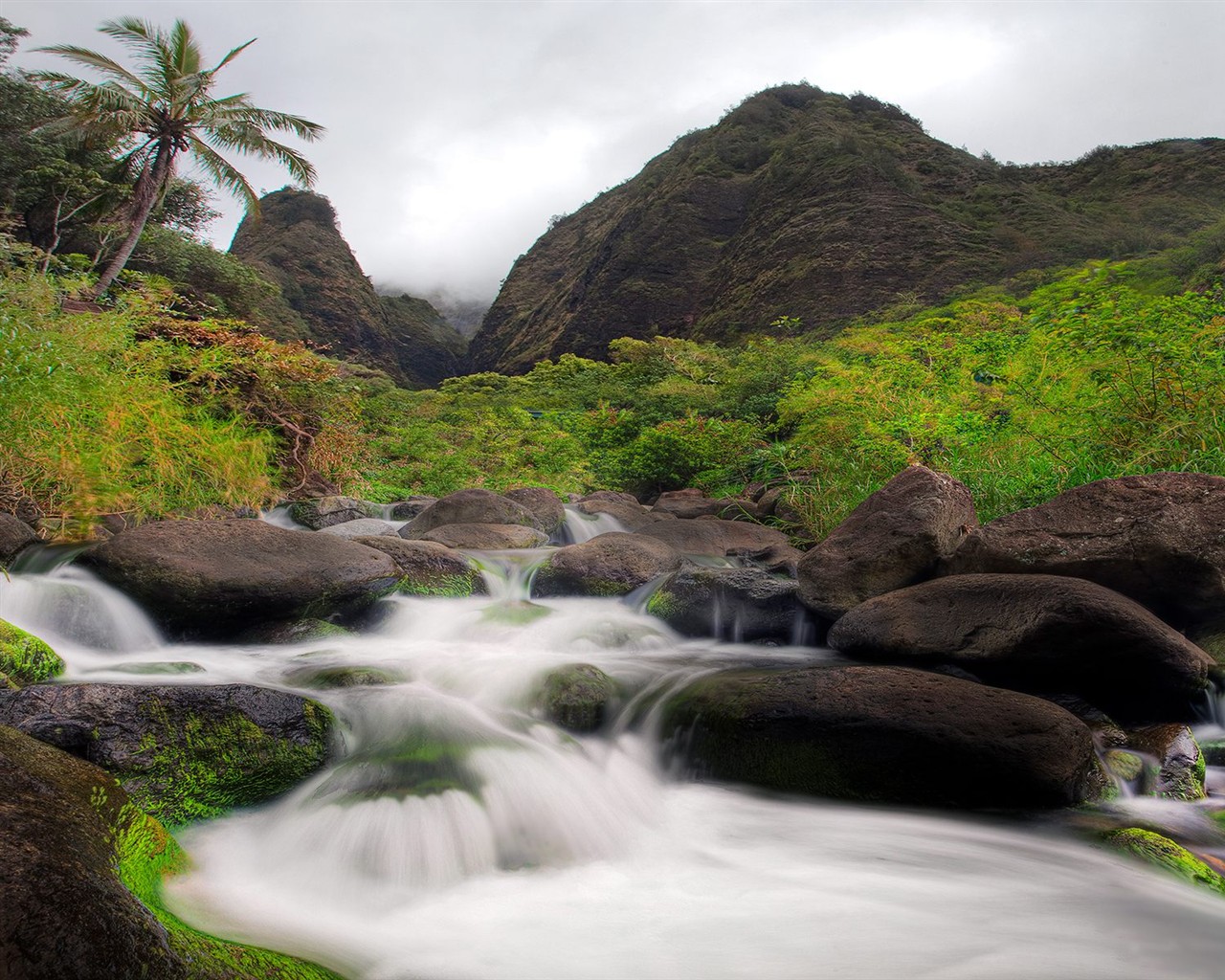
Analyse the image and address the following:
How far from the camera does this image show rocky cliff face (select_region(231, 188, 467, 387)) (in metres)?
47.5

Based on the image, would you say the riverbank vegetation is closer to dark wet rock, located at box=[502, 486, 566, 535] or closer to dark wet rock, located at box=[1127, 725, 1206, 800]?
dark wet rock, located at box=[502, 486, 566, 535]

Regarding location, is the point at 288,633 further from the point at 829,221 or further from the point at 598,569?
the point at 829,221

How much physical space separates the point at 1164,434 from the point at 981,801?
3.84 meters

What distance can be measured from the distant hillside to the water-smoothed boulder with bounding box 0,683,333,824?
941 inches

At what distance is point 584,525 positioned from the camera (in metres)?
10.9

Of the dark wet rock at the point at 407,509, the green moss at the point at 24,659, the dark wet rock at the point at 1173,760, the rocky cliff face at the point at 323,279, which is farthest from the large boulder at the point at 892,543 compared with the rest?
the rocky cliff face at the point at 323,279

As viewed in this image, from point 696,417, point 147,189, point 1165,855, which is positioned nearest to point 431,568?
point 1165,855

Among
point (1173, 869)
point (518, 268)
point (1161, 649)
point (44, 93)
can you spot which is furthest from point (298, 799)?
point (518, 268)

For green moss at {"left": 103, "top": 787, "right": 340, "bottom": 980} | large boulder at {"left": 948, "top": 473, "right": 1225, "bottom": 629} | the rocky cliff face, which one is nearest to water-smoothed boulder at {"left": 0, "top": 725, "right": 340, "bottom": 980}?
green moss at {"left": 103, "top": 787, "right": 340, "bottom": 980}

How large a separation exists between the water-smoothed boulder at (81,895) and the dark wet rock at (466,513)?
709 centimetres

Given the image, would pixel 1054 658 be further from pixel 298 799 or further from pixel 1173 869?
pixel 298 799

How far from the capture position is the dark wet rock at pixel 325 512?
8466 mm

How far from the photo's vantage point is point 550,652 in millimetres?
5387

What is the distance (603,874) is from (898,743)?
1.46 metres
